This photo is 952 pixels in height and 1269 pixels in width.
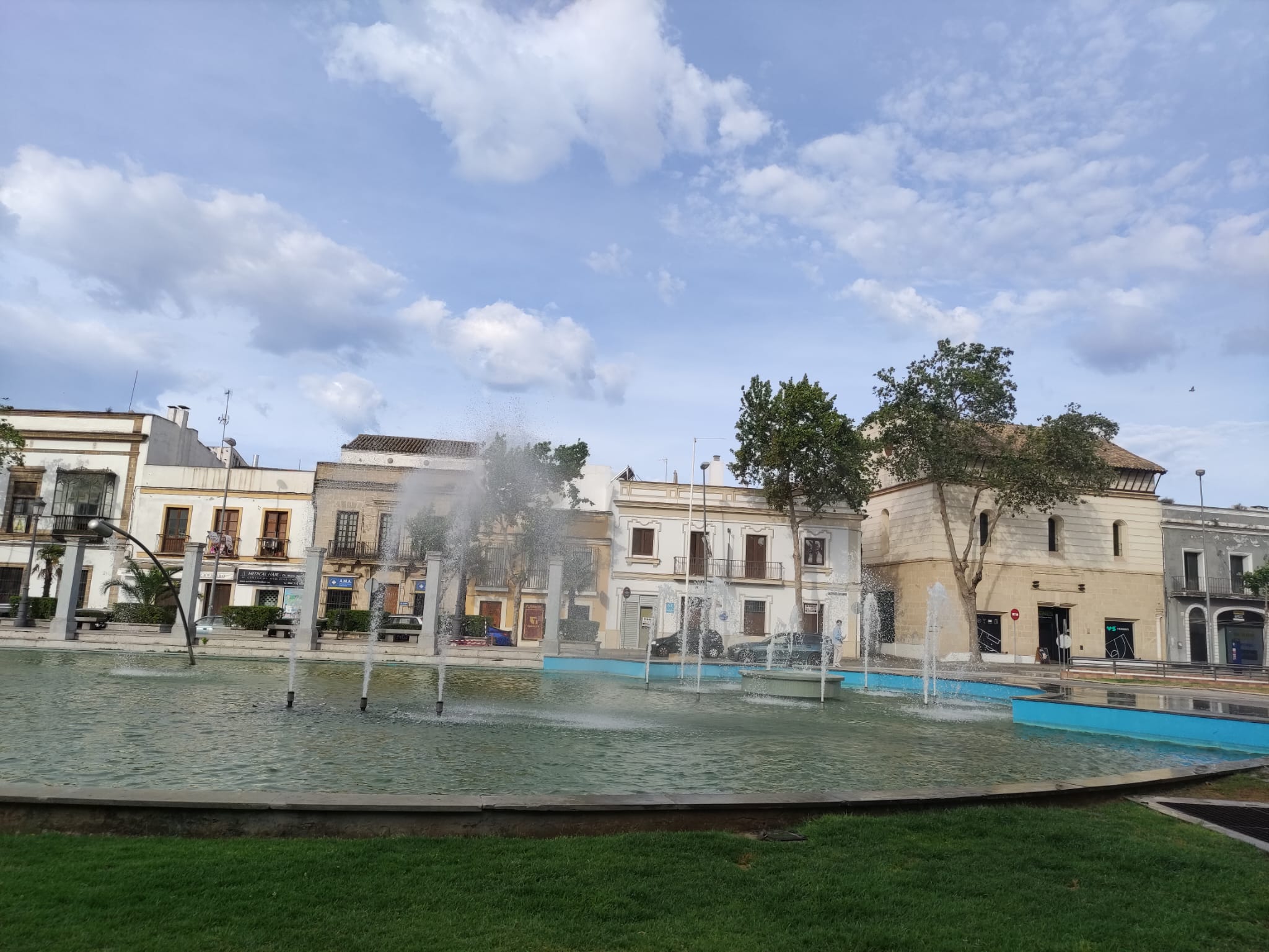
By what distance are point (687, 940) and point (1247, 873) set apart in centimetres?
411

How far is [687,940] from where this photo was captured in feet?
15.0

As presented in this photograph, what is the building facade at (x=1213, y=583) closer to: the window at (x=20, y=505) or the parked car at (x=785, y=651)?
the parked car at (x=785, y=651)

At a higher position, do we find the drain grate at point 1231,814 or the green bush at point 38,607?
the green bush at point 38,607

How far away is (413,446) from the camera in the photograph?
51.8 meters

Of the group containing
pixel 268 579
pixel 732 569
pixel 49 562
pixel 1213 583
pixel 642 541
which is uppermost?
pixel 642 541

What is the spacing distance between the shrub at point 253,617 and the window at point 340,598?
26.6ft

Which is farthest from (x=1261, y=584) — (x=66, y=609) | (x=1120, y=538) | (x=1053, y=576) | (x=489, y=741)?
(x=66, y=609)

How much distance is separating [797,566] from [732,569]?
371 cm

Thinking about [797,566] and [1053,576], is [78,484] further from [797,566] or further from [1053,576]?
[1053,576]

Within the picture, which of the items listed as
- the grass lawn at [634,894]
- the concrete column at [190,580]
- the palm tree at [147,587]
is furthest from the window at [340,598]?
the grass lawn at [634,894]

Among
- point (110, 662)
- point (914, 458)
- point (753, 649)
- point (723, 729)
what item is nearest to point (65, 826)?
point (723, 729)

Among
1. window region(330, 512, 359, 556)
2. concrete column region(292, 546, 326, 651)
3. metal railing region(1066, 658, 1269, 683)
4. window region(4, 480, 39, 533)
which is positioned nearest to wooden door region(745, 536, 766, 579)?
metal railing region(1066, 658, 1269, 683)

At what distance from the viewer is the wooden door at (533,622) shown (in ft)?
151

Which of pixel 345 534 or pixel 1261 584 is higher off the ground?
pixel 345 534
